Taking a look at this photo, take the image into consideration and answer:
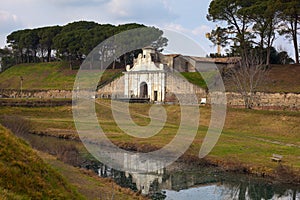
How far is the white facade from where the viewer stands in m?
59.8

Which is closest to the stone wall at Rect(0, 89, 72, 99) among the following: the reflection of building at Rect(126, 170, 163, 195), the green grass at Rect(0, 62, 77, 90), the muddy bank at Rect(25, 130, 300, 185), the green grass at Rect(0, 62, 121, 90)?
the green grass at Rect(0, 62, 121, 90)

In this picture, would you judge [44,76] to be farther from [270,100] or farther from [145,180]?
[145,180]

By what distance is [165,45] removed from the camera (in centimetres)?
7431

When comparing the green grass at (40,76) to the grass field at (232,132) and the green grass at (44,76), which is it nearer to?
the green grass at (44,76)

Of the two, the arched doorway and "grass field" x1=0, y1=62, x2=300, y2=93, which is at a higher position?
"grass field" x1=0, y1=62, x2=300, y2=93

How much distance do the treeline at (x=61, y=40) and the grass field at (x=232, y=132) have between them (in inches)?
1088

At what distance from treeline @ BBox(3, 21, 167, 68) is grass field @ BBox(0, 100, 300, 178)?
90.7ft

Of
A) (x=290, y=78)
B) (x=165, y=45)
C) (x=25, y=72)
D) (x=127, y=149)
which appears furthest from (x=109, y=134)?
(x=25, y=72)

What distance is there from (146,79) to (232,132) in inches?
958

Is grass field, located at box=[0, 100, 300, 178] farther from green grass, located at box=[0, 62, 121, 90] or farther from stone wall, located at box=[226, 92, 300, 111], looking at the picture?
green grass, located at box=[0, 62, 121, 90]

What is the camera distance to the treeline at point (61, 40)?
83188mm

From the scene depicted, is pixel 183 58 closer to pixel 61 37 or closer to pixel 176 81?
pixel 176 81

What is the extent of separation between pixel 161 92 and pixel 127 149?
27012 millimetres

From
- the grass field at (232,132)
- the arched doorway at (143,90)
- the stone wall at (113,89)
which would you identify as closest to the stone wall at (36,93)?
the stone wall at (113,89)
